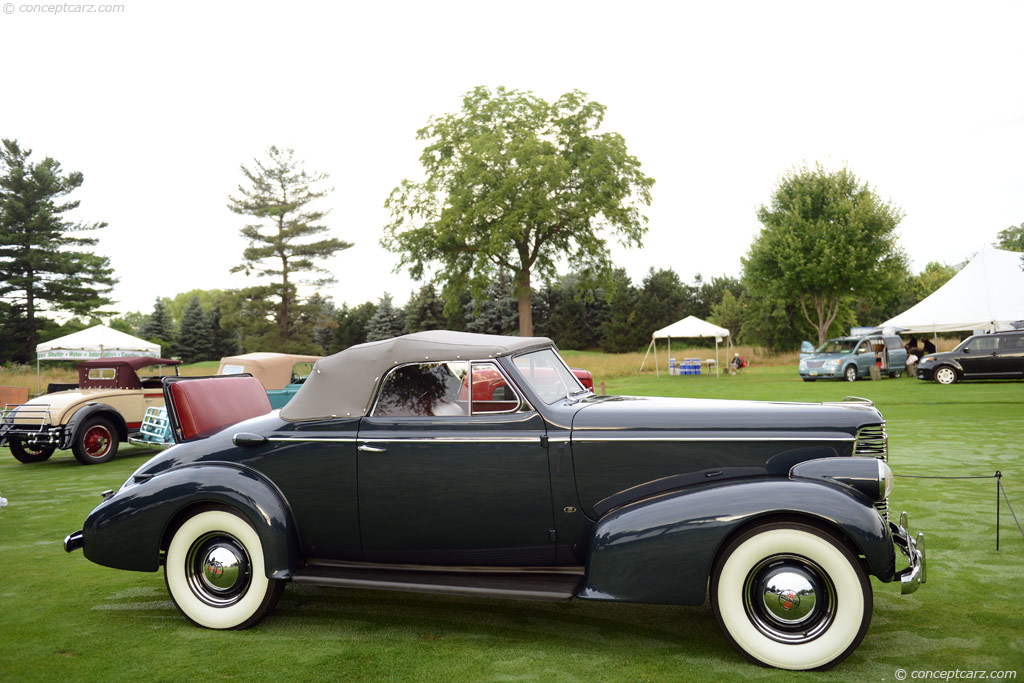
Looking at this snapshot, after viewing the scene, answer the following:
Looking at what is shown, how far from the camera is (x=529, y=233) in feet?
124

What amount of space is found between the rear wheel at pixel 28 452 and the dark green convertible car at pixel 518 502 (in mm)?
9083

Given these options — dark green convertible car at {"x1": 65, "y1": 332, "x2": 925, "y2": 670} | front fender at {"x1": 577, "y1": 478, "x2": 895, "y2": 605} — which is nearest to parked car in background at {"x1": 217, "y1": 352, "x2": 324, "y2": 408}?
dark green convertible car at {"x1": 65, "y1": 332, "x2": 925, "y2": 670}

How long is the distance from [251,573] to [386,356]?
1599mm

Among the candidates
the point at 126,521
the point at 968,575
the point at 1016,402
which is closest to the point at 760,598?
the point at 968,575

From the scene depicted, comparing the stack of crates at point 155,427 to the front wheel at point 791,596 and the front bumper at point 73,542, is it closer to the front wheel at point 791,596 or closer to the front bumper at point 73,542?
the front bumper at point 73,542

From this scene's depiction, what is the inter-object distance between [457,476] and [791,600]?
1923 millimetres

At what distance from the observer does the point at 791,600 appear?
354cm

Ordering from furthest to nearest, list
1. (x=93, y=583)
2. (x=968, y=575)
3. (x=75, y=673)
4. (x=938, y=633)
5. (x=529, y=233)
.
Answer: (x=529, y=233) → (x=93, y=583) → (x=968, y=575) → (x=938, y=633) → (x=75, y=673)

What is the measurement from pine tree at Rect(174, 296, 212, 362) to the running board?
69705 mm

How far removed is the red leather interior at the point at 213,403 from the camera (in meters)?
5.01

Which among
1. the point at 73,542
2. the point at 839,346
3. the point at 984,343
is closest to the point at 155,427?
the point at 73,542

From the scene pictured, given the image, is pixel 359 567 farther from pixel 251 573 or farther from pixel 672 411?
pixel 672 411

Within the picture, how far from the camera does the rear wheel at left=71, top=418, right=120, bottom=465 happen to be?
11430mm

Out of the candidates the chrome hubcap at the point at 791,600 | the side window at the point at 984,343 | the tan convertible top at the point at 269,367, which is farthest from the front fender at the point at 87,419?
the side window at the point at 984,343
